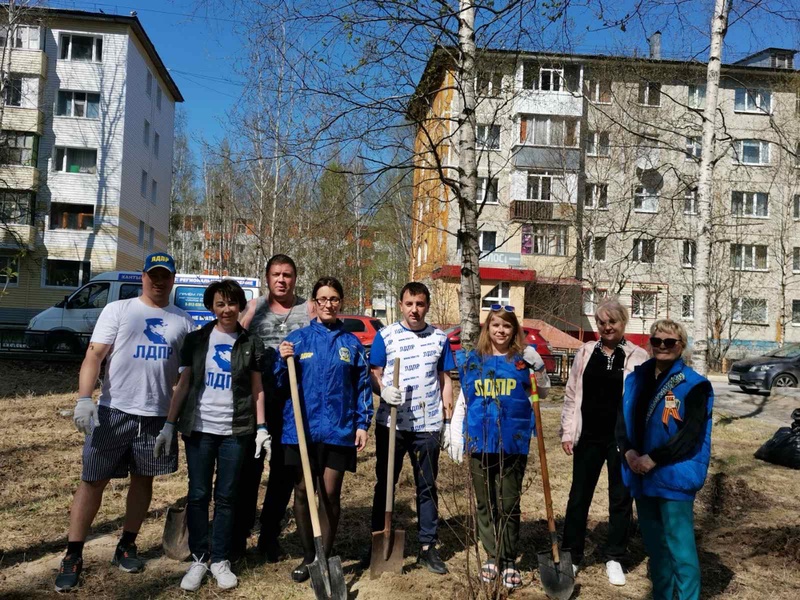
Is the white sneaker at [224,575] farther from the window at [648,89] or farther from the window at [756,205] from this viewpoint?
the window at [756,205]

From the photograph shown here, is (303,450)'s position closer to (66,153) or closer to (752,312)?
(66,153)

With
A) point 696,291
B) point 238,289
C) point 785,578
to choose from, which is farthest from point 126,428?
point 696,291

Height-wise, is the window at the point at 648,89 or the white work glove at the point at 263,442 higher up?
the window at the point at 648,89

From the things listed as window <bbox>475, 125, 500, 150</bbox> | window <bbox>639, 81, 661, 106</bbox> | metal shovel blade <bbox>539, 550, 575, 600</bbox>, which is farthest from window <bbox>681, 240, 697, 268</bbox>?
metal shovel blade <bbox>539, 550, 575, 600</bbox>

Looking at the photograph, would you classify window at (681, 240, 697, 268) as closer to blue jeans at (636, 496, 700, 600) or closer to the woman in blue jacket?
blue jeans at (636, 496, 700, 600)

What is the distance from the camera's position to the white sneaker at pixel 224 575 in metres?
3.77

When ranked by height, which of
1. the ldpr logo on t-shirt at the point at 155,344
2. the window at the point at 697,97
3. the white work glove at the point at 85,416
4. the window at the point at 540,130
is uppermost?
the window at the point at 697,97

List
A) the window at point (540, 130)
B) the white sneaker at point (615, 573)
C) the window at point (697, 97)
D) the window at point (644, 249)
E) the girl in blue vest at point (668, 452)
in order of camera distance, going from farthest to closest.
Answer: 1. the window at point (540, 130)
2. the window at point (697, 97)
3. the window at point (644, 249)
4. the white sneaker at point (615, 573)
5. the girl in blue vest at point (668, 452)

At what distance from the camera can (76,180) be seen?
3131 cm

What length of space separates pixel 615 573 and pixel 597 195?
22963mm

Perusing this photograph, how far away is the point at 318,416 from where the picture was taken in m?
3.92

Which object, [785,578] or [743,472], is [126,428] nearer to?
[785,578]

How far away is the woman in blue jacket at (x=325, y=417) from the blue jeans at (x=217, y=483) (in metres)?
0.31

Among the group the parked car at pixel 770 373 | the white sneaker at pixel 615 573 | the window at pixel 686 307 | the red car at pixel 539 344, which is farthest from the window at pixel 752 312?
the white sneaker at pixel 615 573
